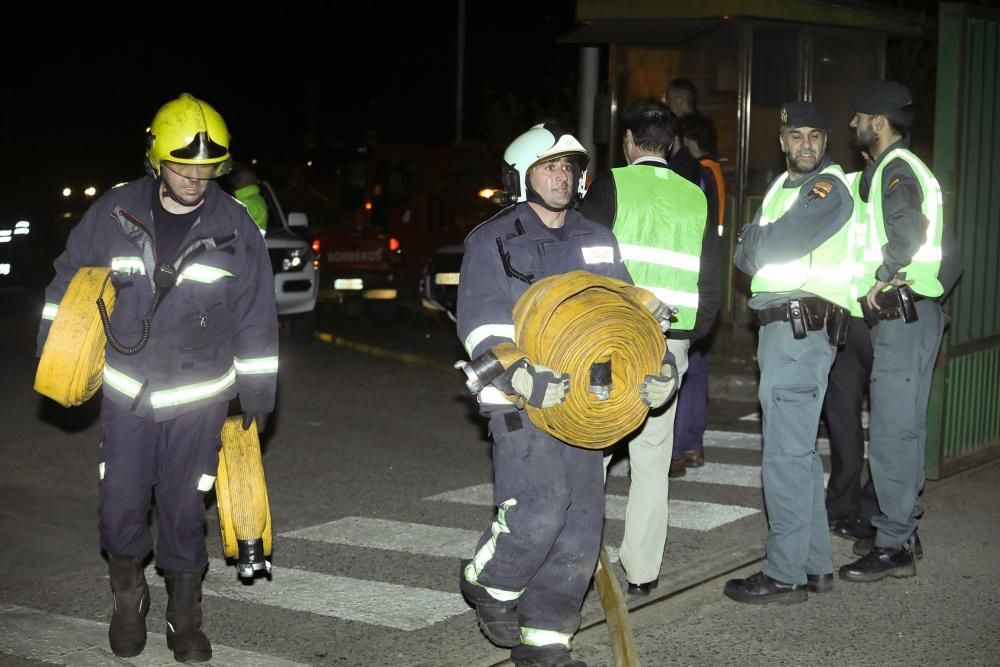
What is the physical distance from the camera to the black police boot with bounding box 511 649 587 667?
5.16m

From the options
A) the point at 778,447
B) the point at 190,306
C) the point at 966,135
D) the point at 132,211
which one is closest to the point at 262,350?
the point at 190,306

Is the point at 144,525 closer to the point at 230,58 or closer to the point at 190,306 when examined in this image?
the point at 190,306

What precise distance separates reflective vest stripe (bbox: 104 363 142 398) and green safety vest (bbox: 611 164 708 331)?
2119 mm

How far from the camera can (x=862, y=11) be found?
45.6 feet

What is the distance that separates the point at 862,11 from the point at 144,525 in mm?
10655

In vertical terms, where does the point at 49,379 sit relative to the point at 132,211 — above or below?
below

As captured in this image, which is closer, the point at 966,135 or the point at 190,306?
the point at 190,306

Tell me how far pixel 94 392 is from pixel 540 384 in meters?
1.81

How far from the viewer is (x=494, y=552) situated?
17.0 ft

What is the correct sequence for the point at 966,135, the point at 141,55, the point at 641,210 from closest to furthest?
the point at 641,210 < the point at 966,135 < the point at 141,55

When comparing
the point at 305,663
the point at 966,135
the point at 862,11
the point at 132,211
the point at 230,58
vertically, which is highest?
the point at 230,58

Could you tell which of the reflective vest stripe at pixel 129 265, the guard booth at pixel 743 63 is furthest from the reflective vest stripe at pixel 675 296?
the guard booth at pixel 743 63

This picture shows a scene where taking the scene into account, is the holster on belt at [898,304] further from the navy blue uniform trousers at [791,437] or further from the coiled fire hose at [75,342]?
the coiled fire hose at [75,342]

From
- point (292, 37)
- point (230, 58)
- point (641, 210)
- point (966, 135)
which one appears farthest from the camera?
point (292, 37)
